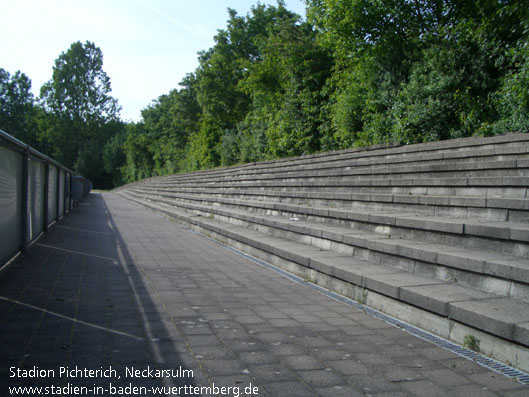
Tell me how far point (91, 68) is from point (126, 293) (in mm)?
75792

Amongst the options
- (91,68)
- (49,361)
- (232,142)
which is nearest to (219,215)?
(49,361)

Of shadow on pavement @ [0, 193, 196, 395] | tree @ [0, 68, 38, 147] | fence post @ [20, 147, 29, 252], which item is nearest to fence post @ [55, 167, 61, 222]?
fence post @ [20, 147, 29, 252]

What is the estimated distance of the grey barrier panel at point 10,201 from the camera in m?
5.48

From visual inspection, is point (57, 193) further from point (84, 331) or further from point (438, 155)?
point (438, 155)

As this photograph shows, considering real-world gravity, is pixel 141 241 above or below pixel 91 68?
below

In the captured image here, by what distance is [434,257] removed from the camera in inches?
176

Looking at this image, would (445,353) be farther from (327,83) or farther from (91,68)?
(91,68)

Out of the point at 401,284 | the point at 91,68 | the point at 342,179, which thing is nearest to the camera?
the point at 401,284

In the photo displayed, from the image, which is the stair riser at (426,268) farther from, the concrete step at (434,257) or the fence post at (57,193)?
the fence post at (57,193)

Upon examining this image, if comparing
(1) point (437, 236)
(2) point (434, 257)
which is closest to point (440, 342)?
(2) point (434, 257)

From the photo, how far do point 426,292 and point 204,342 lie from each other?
79.8 inches

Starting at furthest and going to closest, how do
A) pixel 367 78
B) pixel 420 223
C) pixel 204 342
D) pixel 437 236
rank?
1. pixel 367 78
2. pixel 420 223
3. pixel 437 236
4. pixel 204 342

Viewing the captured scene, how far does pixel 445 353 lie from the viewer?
3.33 m

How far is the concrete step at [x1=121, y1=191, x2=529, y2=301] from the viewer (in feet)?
12.0
